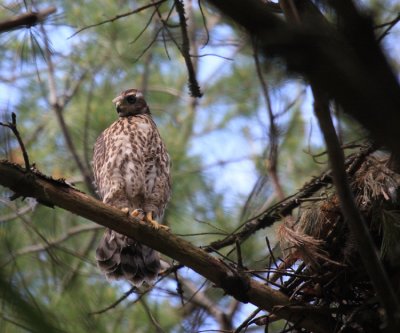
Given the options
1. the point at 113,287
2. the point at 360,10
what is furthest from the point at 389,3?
the point at 360,10

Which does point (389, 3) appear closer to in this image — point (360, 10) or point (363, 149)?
point (363, 149)

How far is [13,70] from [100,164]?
1840mm

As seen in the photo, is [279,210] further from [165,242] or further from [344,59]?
[344,59]

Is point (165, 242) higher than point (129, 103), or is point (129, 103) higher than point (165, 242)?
point (129, 103)

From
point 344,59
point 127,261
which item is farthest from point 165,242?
point 344,59

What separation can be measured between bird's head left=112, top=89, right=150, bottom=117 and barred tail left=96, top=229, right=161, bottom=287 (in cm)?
164

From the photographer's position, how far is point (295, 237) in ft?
10.1

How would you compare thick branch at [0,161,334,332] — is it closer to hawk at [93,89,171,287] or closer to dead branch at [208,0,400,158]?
hawk at [93,89,171,287]

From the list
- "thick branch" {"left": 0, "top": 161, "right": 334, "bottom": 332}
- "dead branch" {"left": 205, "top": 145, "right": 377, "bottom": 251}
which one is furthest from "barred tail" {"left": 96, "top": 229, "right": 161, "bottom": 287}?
"thick branch" {"left": 0, "top": 161, "right": 334, "bottom": 332}

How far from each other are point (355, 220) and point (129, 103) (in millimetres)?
3309

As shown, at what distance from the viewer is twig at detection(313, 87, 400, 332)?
1703mm

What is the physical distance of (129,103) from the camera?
5055mm

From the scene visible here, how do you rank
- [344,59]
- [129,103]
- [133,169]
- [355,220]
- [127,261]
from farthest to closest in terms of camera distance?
[129,103] < [133,169] < [127,261] < [355,220] < [344,59]

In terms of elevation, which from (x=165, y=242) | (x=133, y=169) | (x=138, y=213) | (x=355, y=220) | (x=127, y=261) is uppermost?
(x=133, y=169)
